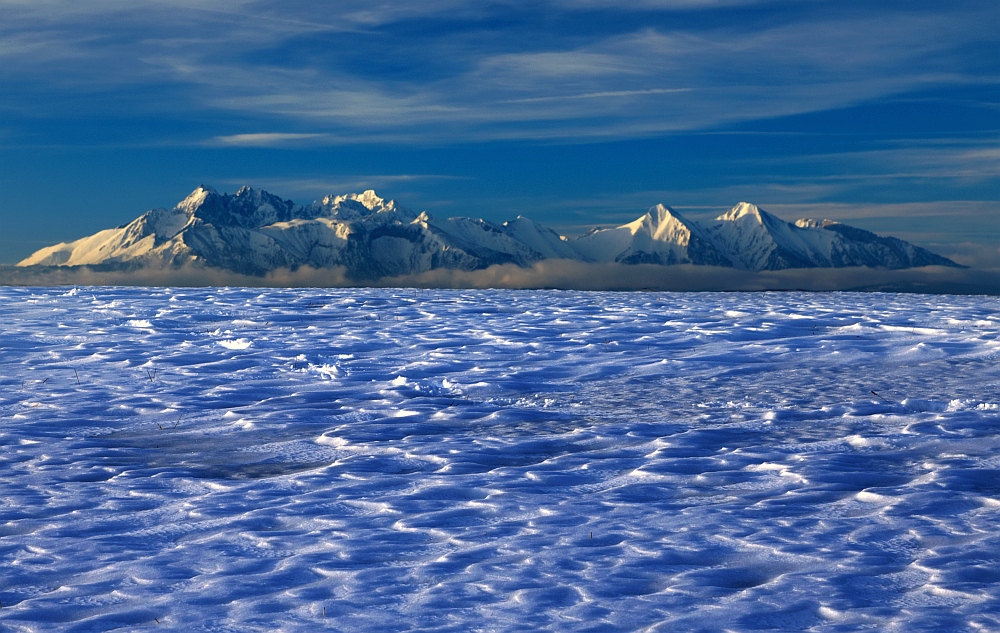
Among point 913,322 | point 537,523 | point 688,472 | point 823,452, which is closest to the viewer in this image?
point 537,523

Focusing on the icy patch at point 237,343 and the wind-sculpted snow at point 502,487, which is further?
the icy patch at point 237,343

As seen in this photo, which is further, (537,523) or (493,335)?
(493,335)

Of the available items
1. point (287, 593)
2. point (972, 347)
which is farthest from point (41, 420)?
point (972, 347)

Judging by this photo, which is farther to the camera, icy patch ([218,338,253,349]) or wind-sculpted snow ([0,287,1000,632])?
icy patch ([218,338,253,349])

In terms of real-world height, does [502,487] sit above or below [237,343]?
below

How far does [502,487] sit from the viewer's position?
7.65 metres

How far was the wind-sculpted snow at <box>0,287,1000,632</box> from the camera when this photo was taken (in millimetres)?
5293

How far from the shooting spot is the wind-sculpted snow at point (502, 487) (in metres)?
5.29

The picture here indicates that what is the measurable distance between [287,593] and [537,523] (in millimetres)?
2004

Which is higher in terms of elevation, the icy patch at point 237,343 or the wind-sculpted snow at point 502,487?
the icy patch at point 237,343

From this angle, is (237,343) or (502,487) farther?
(237,343)

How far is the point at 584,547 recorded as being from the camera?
6.18m

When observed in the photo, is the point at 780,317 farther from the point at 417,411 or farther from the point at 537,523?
the point at 537,523

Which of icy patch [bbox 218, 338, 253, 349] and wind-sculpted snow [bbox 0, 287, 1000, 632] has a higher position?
icy patch [bbox 218, 338, 253, 349]
